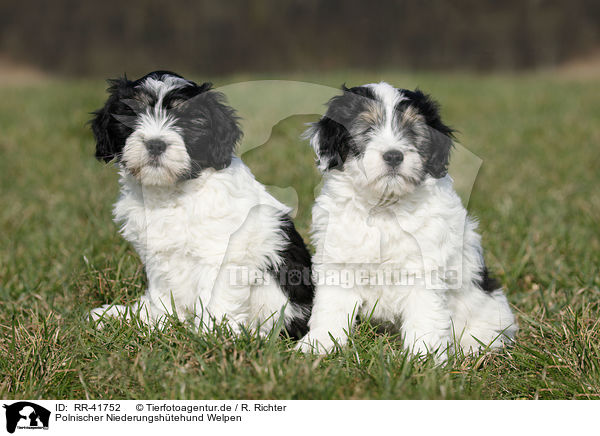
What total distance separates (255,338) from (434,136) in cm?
151

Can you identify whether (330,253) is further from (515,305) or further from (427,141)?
(515,305)

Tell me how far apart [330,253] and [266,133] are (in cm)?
100

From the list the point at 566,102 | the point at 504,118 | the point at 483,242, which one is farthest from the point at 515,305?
the point at 566,102

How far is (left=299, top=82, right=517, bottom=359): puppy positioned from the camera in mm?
3289

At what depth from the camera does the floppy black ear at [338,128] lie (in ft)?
11.0

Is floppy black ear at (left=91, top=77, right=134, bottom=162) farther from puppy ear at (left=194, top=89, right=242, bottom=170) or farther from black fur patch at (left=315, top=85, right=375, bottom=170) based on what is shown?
black fur patch at (left=315, top=85, right=375, bottom=170)

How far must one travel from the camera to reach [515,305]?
4.66m

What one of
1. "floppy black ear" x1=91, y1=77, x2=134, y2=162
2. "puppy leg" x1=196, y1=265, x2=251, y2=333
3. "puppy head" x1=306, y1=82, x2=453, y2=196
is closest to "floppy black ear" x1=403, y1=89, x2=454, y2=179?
"puppy head" x1=306, y1=82, x2=453, y2=196

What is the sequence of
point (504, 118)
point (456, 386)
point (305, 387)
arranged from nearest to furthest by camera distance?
point (305, 387), point (456, 386), point (504, 118)
